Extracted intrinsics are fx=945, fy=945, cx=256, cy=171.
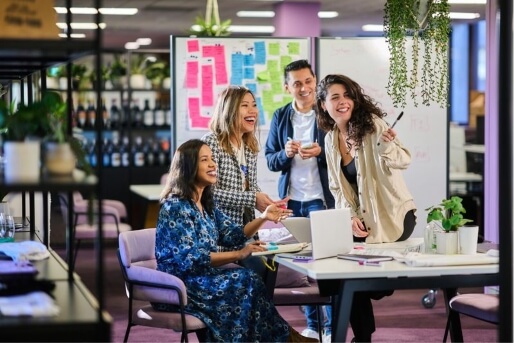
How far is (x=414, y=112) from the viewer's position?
8.22 m

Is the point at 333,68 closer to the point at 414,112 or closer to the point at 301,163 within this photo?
the point at 414,112

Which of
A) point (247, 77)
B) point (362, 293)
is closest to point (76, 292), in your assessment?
point (362, 293)

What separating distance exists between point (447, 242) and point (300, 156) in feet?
5.09

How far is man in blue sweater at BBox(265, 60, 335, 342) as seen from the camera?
6.02 m

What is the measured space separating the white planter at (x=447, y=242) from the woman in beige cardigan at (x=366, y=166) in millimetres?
551

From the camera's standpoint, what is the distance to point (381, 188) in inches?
205

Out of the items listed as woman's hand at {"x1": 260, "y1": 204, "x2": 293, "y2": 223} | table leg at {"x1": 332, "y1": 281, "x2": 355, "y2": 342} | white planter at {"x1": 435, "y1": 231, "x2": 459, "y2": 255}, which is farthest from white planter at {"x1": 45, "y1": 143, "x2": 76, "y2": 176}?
white planter at {"x1": 435, "y1": 231, "x2": 459, "y2": 255}

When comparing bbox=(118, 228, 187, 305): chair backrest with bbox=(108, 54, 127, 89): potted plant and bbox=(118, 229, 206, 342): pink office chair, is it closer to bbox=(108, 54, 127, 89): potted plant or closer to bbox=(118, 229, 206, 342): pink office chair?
bbox=(118, 229, 206, 342): pink office chair

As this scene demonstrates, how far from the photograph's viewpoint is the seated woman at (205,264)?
4.55 metres

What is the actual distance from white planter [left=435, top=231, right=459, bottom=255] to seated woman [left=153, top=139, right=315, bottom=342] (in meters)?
0.79

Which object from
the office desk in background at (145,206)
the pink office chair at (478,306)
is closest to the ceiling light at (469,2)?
the office desk in background at (145,206)

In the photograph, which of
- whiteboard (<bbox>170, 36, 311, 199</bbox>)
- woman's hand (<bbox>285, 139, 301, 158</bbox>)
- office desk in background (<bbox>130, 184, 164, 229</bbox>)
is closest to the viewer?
woman's hand (<bbox>285, 139, 301, 158</bbox>)

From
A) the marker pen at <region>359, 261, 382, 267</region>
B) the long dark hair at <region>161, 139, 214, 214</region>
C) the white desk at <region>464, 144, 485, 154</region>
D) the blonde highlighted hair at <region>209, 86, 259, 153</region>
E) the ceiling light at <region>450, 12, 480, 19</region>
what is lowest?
the marker pen at <region>359, 261, 382, 267</region>

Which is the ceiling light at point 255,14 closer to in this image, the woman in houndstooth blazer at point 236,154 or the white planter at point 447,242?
the woman in houndstooth blazer at point 236,154
